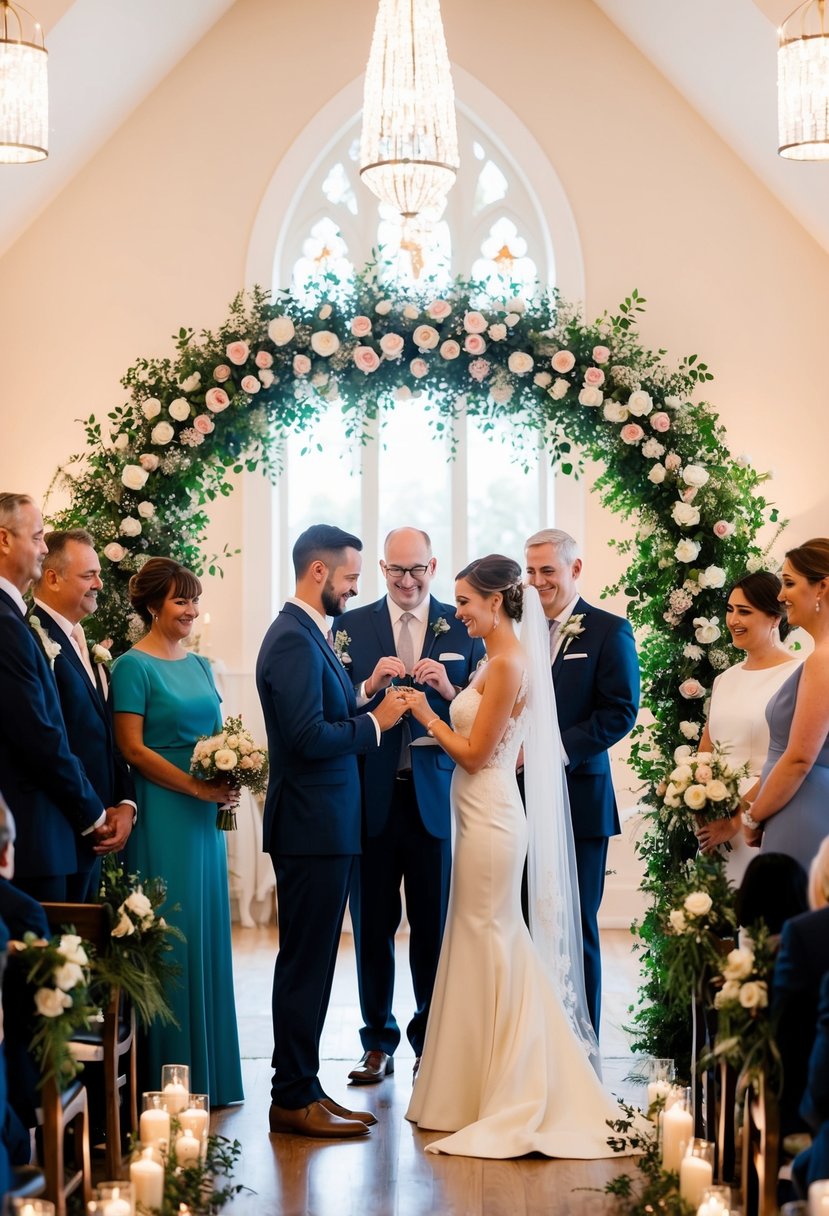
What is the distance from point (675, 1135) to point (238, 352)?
12.2 feet

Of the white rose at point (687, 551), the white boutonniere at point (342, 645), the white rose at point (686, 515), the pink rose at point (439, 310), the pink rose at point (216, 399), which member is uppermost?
the pink rose at point (439, 310)

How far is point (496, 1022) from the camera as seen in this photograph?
4.69 meters

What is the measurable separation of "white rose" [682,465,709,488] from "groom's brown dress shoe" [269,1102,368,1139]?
2941 millimetres

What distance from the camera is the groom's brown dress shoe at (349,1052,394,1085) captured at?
5430 mm

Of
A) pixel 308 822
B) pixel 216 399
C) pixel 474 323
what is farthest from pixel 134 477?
pixel 308 822

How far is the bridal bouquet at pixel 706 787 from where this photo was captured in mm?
5027

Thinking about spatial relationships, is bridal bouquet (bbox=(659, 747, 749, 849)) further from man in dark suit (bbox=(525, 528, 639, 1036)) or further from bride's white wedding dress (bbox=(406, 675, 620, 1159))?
bride's white wedding dress (bbox=(406, 675, 620, 1159))

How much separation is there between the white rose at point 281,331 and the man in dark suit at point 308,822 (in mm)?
1603

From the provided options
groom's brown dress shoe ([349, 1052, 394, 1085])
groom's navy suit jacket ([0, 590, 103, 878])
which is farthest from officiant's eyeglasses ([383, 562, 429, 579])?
groom's brown dress shoe ([349, 1052, 394, 1085])

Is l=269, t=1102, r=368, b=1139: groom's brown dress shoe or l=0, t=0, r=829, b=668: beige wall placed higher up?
l=0, t=0, r=829, b=668: beige wall

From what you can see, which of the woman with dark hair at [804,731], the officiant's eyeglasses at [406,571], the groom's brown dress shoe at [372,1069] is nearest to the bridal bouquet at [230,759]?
the officiant's eyeglasses at [406,571]

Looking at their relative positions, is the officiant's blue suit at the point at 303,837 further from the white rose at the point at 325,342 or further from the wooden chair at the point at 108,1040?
the white rose at the point at 325,342

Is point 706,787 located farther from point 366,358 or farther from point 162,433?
point 162,433

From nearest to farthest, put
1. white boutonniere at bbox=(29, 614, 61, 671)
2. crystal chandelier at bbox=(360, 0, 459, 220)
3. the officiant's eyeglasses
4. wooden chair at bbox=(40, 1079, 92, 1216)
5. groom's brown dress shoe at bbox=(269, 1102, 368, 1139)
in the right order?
1. wooden chair at bbox=(40, 1079, 92, 1216)
2. white boutonniere at bbox=(29, 614, 61, 671)
3. groom's brown dress shoe at bbox=(269, 1102, 368, 1139)
4. the officiant's eyeglasses
5. crystal chandelier at bbox=(360, 0, 459, 220)
